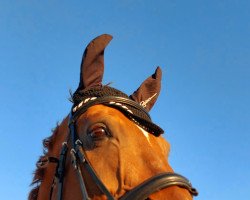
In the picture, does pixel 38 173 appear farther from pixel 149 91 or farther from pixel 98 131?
pixel 149 91

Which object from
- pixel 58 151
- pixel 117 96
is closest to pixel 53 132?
pixel 58 151

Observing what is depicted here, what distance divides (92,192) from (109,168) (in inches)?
10.4

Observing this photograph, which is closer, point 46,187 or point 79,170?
point 79,170

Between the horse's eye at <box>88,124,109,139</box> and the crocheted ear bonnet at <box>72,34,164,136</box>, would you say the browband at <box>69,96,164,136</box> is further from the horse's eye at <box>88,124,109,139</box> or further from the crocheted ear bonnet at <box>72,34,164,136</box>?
the horse's eye at <box>88,124,109,139</box>

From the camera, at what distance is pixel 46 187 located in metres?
4.22

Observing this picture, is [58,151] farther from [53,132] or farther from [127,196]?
[127,196]

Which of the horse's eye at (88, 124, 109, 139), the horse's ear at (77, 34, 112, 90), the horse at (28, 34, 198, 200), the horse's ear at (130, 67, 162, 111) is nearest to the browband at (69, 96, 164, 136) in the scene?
the horse at (28, 34, 198, 200)

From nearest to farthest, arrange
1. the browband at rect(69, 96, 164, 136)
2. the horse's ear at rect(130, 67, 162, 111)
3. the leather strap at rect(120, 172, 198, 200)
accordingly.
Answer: the leather strap at rect(120, 172, 198, 200)
the browband at rect(69, 96, 164, 136)
the horse's ear at rect(130, 67, 162, 111)

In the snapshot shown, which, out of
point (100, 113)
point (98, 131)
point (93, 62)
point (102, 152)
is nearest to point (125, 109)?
point (100, 113)

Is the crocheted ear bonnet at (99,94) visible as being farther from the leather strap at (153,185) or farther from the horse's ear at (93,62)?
the leather strap at (153,185)

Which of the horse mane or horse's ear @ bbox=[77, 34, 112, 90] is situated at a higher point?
horse's ear @ bbox=[77, 34, 112, 90]

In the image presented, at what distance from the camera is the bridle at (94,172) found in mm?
3125

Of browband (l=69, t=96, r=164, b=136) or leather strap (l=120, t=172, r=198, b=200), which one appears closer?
Answer: leather strap (l=120, t=172, r=198, b=200)

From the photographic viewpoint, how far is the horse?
327cm
